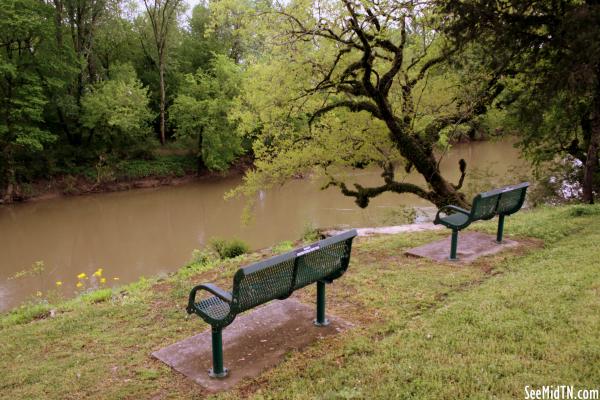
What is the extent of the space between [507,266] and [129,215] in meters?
18.5

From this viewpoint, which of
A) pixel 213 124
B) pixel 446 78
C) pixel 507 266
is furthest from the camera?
pixel 213 124

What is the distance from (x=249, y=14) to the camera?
987cm

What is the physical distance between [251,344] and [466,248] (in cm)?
405

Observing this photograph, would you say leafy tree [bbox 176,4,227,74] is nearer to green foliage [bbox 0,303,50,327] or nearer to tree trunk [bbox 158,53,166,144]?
tree trunk [bbox 158,53,166,144]

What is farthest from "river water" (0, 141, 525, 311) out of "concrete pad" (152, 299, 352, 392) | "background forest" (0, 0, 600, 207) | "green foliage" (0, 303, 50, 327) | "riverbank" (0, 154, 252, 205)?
"concrete pad" (152, 299, 352, 392)

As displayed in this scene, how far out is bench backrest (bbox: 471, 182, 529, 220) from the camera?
22.0ft

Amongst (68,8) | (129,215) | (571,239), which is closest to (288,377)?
(571,239)

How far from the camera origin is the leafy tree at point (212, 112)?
27484 millimetres

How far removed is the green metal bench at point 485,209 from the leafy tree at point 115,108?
2133 centimetres

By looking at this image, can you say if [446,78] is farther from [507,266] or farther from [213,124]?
[213,124]

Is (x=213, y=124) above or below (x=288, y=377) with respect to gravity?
above

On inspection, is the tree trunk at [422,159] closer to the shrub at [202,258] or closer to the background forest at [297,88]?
the background forest at [297,88]

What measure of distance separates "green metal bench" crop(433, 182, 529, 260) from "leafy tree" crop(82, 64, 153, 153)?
2133cm

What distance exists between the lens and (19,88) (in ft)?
73.1
